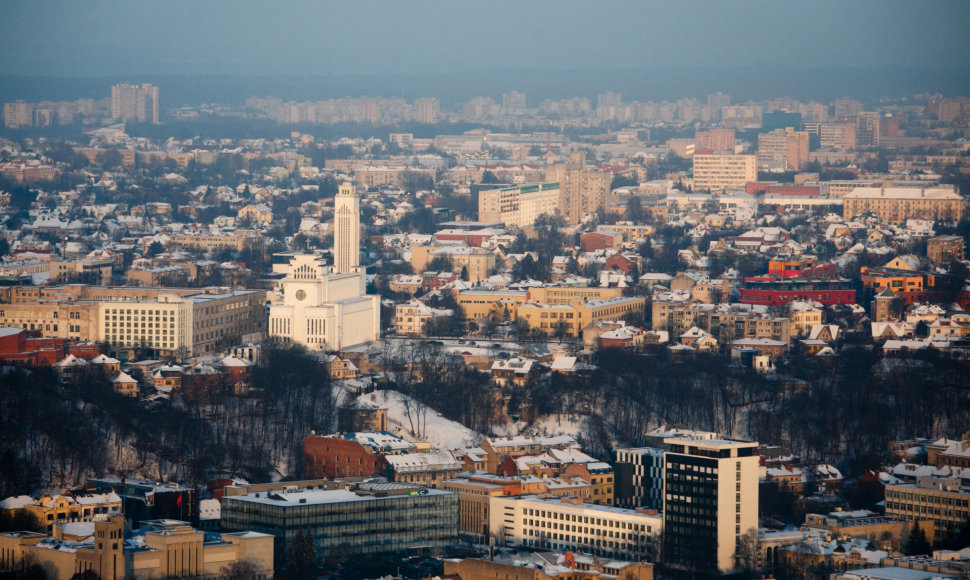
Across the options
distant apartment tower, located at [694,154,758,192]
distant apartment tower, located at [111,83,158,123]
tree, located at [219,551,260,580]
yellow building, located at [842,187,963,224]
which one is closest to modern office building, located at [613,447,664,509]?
tree, located at [219,551,260,580]

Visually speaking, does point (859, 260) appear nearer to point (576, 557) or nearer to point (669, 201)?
point (669, 201)

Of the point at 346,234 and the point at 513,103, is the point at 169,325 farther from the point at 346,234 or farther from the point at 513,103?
the point at 513,103

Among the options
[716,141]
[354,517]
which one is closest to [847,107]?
[716,141]

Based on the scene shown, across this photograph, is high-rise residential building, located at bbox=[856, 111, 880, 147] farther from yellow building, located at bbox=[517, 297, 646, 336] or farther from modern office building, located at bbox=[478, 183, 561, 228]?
yellow building, located at bbox=[517, 297, 646, 336]

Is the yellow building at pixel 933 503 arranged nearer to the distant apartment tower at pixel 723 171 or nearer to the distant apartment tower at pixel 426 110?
the distant apartment tower at pixel 723 171

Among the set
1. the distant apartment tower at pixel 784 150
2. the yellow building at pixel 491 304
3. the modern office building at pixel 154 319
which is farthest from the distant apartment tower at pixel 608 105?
the modern office building at pixel 154 319

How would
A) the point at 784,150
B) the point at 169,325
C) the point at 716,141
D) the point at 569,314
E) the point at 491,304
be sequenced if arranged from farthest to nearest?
the point at 716,141 → the point at 784,150 → the point at 491,304 → the point at 569,314 → the point at 169,325
